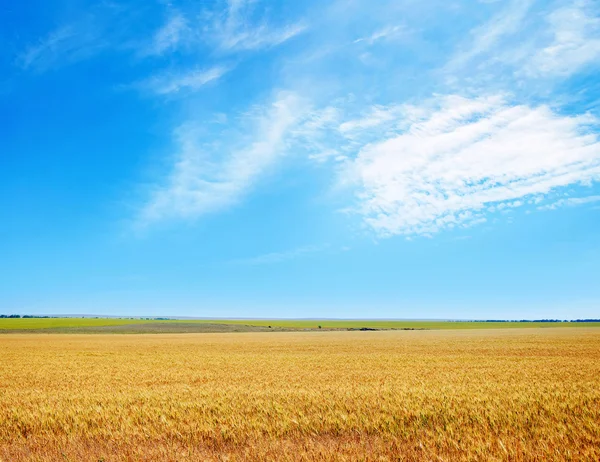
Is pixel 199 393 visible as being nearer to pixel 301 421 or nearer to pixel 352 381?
pixel 301 421

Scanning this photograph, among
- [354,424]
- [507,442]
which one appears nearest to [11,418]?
[354,424]

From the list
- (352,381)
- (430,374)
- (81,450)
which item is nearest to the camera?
(81,450)

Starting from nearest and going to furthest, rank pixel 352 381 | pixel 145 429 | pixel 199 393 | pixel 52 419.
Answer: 1. pixel 145 429
2. pixel 52 419
3. pixel 199 393
4. pixel 352 381

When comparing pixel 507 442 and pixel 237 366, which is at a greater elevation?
pixel 507 442

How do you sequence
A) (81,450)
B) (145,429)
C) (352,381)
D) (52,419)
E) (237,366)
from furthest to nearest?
1. (237,366)
2. (352,381)
3. (52,419)
4. (145,429)
5. (81,450)

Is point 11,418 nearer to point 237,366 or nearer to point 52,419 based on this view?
point 52,419

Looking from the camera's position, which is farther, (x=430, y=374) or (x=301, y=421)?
(x=430, y=374)

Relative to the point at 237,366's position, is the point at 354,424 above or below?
above

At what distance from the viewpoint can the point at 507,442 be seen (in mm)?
6922

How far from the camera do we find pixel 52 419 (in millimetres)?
8883

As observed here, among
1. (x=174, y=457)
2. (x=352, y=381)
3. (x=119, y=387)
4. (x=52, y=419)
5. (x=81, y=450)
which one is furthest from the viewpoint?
(x=352, y=381)

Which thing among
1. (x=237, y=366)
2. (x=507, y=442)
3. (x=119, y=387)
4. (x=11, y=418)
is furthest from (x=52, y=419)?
(x=237, y=366)

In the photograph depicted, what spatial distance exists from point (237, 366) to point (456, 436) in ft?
49.6

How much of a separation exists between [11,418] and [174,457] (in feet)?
16.8
